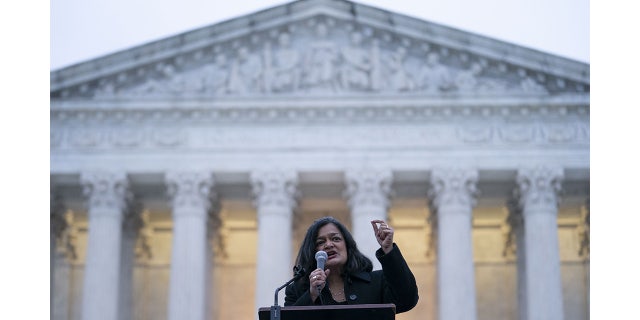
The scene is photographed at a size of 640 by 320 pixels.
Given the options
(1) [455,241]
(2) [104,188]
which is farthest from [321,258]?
(2) [104,188]

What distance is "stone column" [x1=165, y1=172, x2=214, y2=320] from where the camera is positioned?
3111cm

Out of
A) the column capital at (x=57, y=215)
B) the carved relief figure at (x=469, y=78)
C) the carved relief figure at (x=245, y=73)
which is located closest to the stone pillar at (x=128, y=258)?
the column capital at (x=57, y=215)

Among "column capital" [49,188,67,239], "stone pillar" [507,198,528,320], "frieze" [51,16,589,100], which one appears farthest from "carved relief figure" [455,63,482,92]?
"column capital" [49,188,67,239]

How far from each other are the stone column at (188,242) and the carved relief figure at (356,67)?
5.04 meters

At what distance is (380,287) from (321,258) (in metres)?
0.81

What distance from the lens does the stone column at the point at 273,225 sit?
31125 millimetres

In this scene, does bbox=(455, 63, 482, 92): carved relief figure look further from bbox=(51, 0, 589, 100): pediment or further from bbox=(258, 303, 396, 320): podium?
bbox=(258, 303, 396, 320): podium

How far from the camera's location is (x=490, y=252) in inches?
1463

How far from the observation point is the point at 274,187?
31.6m

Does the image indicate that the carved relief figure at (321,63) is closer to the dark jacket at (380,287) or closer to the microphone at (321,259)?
the dark jacket at (380,287)

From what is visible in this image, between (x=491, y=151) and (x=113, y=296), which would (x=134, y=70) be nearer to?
(x=113, y=296)

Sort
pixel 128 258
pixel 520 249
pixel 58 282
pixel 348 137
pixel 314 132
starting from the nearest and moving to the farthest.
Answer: pixel 348 137 → pixel 314 132 → pixel 520 249 → pixel 128 258 → pixel 58 282

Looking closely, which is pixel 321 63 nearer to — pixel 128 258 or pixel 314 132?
pixel 314 132
